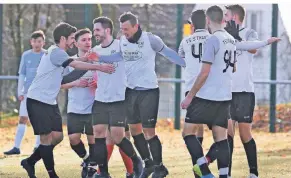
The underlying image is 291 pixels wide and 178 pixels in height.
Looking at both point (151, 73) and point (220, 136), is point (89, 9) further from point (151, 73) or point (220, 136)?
point (220, 136)

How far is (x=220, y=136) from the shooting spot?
9617mm

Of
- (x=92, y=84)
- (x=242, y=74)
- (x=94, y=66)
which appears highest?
(x=94, y=66)

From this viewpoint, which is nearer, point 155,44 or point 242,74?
point 155,44

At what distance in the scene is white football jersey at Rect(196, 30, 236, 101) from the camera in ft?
30.7

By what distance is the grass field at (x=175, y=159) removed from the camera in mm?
11891

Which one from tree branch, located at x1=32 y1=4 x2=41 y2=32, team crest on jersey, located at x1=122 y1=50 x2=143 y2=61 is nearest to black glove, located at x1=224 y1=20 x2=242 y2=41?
team crest on jersey, located at x1=122 y1=50 x2=143 y2=61

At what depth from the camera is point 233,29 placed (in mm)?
10594

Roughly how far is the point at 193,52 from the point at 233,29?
0.75 meters

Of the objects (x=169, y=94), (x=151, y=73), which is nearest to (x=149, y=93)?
(x=151, y=73)

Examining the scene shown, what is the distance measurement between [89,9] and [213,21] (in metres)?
11.2

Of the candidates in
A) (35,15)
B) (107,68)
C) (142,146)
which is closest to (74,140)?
(142,146)

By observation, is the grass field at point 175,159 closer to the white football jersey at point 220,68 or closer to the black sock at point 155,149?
the black sock at point 155,149

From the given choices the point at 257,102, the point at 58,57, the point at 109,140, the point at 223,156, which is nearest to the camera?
the point at 223,156

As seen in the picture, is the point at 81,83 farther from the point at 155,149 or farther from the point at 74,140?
the point at 155,149
